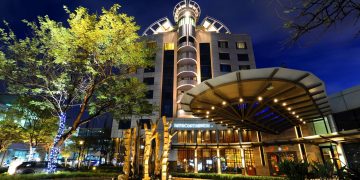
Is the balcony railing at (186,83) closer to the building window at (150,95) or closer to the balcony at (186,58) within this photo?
the balcony at (186,58)

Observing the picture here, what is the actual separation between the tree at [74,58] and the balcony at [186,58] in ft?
77.0

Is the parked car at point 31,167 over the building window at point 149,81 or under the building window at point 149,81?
under

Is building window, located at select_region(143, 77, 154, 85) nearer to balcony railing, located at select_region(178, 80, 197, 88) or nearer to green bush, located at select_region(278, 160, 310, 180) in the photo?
balcony railing, located at select_region(178, 80, 197, 88)

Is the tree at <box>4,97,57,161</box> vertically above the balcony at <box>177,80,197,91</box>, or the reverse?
the balcony at <box>177,80,197,91</box>

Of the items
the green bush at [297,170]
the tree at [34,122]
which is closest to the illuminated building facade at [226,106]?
the green bush at [297,170]

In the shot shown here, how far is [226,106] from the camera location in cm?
1426

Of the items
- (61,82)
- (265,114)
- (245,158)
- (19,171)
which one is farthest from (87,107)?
(245,158)

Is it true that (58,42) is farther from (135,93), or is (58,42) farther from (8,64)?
(135,93)

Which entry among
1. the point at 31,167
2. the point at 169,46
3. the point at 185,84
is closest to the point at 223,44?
the point at 169,46

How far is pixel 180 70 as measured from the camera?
38500mm

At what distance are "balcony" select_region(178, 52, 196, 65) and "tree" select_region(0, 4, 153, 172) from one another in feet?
77.0

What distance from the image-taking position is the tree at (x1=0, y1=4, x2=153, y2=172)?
12.6 m

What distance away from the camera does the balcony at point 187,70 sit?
37.7 m

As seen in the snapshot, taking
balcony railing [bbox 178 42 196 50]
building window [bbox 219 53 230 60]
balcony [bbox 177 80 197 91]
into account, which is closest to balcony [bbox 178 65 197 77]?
balcony [bbox 177 80 197 91]
